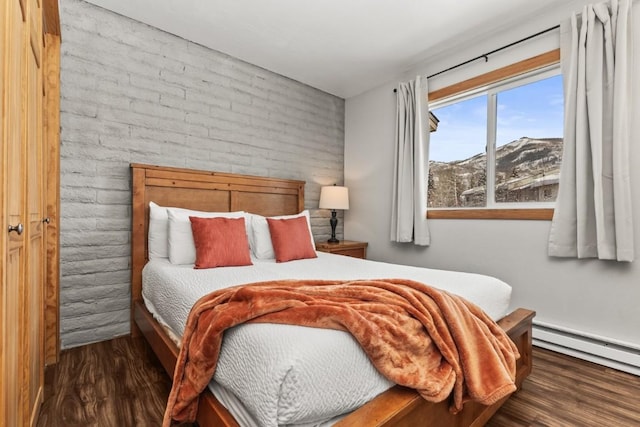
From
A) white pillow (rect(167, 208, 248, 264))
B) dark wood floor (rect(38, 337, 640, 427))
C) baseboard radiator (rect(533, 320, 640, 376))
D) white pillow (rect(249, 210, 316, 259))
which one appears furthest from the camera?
white pillow (rect(249, 210, 316, 259))

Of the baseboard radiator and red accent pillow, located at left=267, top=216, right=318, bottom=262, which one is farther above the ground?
red accent pillow, located at left=267, top=216, right=318, bottom=262

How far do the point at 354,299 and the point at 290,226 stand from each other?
161 centimetres

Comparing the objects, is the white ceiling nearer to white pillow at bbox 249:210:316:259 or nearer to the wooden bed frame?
the wooden bed frame

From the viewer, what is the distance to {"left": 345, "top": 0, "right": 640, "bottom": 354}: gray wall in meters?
2.21

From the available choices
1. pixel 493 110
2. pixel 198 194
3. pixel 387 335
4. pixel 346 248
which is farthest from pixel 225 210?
pixel 493 110

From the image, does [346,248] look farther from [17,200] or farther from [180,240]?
[17,200]

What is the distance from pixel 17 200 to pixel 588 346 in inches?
125

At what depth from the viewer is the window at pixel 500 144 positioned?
2648 mm

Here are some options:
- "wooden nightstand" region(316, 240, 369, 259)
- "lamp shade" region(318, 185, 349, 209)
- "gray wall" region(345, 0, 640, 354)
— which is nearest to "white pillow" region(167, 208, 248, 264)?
"wooden nightstand" region(316, 240, 369, 259)

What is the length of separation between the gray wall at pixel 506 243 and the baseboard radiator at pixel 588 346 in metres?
0.04

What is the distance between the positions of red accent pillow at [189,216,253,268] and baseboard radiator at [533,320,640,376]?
7.39 feet

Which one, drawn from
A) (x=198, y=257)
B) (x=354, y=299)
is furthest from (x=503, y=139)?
(x=198, y=257)

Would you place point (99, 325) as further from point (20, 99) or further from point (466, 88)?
point (466, 88)

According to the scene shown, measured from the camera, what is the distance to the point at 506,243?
276cm
